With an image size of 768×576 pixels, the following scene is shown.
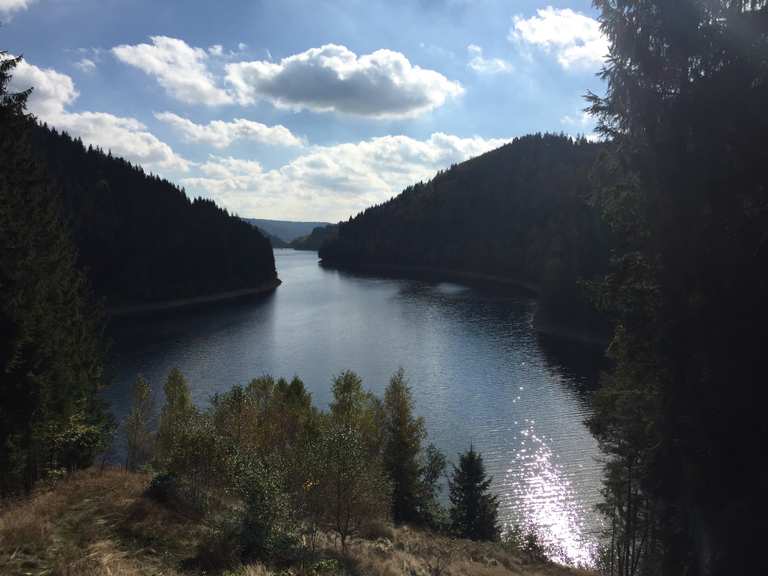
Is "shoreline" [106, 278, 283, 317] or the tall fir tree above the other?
the tall fir tree

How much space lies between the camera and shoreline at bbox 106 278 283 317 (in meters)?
150

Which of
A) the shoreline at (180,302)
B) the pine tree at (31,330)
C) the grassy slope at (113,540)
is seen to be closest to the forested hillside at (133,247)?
the shoreline at (180,302)

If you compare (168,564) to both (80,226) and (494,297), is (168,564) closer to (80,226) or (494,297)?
(494,297)

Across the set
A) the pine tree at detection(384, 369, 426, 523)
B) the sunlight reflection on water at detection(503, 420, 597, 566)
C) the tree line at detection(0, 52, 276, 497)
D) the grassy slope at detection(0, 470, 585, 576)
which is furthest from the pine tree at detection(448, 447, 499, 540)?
the tree line at detection(0, 52, 276, 497)

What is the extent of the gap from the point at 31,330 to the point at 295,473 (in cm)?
1237

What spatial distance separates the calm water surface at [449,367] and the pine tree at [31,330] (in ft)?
107

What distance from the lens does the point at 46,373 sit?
70.6 ft

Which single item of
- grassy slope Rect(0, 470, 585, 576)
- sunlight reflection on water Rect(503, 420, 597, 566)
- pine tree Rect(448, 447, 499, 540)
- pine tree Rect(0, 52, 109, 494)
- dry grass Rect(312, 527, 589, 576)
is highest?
pine tree Rect(0, 52, 109, 494)

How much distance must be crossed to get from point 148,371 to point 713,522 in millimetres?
79214

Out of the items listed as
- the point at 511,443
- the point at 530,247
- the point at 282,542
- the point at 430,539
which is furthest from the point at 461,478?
the point at 530,247

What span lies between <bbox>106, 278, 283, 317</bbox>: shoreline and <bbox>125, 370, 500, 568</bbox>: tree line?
103904 millimetres

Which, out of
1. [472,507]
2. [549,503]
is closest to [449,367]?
[549,503]

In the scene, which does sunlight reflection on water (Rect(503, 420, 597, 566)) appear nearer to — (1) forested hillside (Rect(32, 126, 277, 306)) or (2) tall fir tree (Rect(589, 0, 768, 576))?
(2) tall fir tree (Rect(589, 0, 768, 576))

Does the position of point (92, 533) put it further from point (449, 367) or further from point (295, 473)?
point (449, 367)
